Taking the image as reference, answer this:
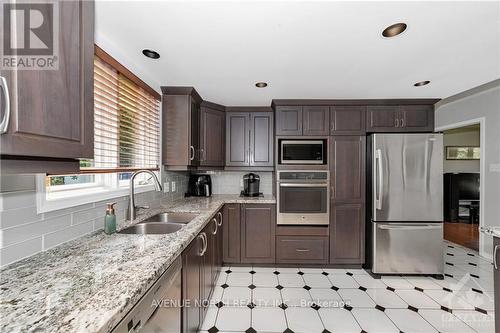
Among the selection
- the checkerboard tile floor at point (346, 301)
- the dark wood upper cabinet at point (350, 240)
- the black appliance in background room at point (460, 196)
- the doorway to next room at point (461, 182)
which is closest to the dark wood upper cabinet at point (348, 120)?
the dark wood upper cabinet at point (350, 240)

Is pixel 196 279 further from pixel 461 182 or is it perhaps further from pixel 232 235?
pixel 461 182

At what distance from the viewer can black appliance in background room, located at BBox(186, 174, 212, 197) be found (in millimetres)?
3166

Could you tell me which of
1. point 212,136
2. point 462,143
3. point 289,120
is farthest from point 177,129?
point 462,143

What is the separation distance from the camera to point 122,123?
5.87 feet

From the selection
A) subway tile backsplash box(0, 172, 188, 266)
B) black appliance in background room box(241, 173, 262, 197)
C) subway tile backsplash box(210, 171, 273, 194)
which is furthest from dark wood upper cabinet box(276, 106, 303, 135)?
subway tile backsplash box(0, 172, 188, 266)

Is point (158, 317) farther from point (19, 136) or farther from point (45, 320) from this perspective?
point (19, 136)

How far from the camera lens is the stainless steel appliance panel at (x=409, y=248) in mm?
2574

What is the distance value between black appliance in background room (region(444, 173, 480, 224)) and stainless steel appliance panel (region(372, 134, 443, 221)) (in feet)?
11.8

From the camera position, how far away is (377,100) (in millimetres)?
2795

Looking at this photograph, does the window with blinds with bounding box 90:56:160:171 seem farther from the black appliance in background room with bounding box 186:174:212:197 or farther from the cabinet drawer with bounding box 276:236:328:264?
the cabinet drawer with bounding box 276:236:328:264

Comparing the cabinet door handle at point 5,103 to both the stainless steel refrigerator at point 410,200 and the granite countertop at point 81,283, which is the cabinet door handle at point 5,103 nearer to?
the granite countertop at point 81,283

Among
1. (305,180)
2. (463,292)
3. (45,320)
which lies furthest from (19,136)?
(463,292)

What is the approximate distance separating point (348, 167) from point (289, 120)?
967mm

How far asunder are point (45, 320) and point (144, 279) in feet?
0.90
